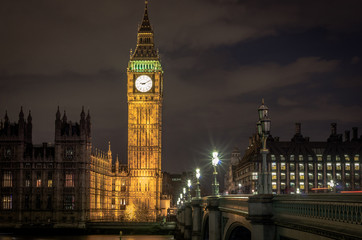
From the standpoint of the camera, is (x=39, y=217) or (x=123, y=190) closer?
(x=39, y=217)

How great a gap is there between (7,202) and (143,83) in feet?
173

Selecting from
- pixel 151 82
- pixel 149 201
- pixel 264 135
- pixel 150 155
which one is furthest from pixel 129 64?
pixel 264 135

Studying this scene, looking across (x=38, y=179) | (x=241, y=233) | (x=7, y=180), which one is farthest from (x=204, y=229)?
(x=7, y=180)

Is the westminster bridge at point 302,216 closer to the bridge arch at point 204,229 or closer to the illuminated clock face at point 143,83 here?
the bridge arch at point 204,229

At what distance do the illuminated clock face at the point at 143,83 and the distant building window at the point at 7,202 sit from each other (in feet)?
164

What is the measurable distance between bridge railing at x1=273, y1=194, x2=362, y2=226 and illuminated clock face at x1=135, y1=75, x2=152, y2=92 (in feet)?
455

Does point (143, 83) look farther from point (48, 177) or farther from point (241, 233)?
point (241, 233)

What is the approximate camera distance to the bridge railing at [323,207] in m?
13.2

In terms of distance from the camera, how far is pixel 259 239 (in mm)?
20031

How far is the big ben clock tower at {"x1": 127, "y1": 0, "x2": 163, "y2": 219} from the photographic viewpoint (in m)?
152

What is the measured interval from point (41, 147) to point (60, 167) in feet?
28.3

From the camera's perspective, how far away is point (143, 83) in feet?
517

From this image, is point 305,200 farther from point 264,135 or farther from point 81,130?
point 81,130

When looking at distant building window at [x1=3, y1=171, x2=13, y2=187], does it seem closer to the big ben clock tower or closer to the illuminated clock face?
the big ben clock tower
